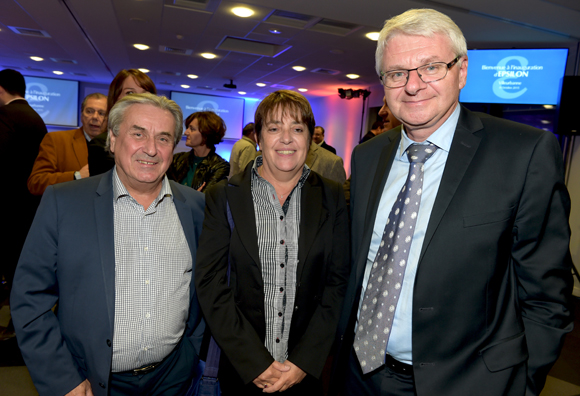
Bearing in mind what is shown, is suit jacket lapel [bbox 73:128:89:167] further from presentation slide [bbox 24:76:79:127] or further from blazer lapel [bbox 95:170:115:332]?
presentation slide [bbox 24:76:79:127]

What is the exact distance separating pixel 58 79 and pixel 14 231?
481 inches

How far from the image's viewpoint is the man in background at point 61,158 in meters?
2.44

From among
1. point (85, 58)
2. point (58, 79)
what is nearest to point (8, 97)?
point (85, 58)

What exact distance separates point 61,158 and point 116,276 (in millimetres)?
1558

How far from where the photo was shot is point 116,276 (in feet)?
4.79

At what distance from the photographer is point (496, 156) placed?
1.25m

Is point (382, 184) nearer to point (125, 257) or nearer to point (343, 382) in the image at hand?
point (343, 382)

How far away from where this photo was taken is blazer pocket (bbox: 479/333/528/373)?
118 centimetres

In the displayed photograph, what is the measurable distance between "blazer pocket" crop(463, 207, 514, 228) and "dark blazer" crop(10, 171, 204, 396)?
131 centimetres

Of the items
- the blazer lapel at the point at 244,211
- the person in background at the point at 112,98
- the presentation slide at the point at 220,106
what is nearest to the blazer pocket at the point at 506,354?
the blazer lapel at the point at 244,211

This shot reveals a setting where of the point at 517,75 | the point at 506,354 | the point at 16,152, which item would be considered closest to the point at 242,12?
the point at 16,152

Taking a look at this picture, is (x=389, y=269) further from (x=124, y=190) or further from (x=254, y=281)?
(x=124, y=190)

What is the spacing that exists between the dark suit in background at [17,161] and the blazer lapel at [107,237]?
6.95 feet

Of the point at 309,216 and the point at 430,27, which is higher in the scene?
the point at 430,27
